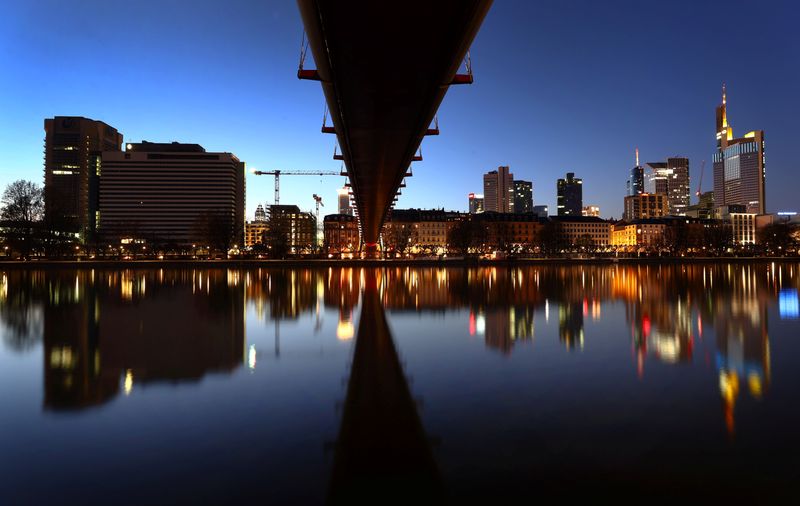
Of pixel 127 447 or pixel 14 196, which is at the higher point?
pixel 14 196

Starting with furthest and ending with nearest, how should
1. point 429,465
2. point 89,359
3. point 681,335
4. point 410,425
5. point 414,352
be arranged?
1. point 681,335
2. point 414,352
3. point 89,359
4. point 410,425
5. point 429,465

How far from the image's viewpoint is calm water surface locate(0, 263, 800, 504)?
5.18 meters

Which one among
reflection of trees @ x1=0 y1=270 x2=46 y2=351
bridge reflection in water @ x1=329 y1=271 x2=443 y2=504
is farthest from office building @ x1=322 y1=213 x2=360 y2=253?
bridge reflection in water @ x1=329 y1=271 x2=443 y2=504

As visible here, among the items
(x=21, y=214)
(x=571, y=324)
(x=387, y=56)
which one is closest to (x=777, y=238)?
(x=571, y=324)

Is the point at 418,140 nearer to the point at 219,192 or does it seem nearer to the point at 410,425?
the point at 410,425

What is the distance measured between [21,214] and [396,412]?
299ft

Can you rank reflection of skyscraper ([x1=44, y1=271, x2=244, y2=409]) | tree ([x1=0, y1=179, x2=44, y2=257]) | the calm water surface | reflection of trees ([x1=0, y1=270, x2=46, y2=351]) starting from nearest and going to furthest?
the calm water surface → reflection of skyscraper ([x1=44, y1=271, x2=244, y2=409]) → reflection of trees ([x1=0, y1=270, x2=46, y2=351]) → tree ([x1=0, y1=179, x2=44, y2=257])

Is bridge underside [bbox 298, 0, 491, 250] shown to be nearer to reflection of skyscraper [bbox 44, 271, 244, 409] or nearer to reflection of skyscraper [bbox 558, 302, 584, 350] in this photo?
reflection of skyscraper [bbox 44, 271, 244, 409]

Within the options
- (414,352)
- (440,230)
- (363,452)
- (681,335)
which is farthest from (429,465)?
(440,230)

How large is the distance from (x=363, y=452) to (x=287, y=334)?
9.19 meters

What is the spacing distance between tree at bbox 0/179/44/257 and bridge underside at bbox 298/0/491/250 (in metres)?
78.4

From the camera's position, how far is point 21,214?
75.3m

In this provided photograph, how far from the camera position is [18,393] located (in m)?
8.53

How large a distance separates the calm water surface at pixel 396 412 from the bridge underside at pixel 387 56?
7.08m
